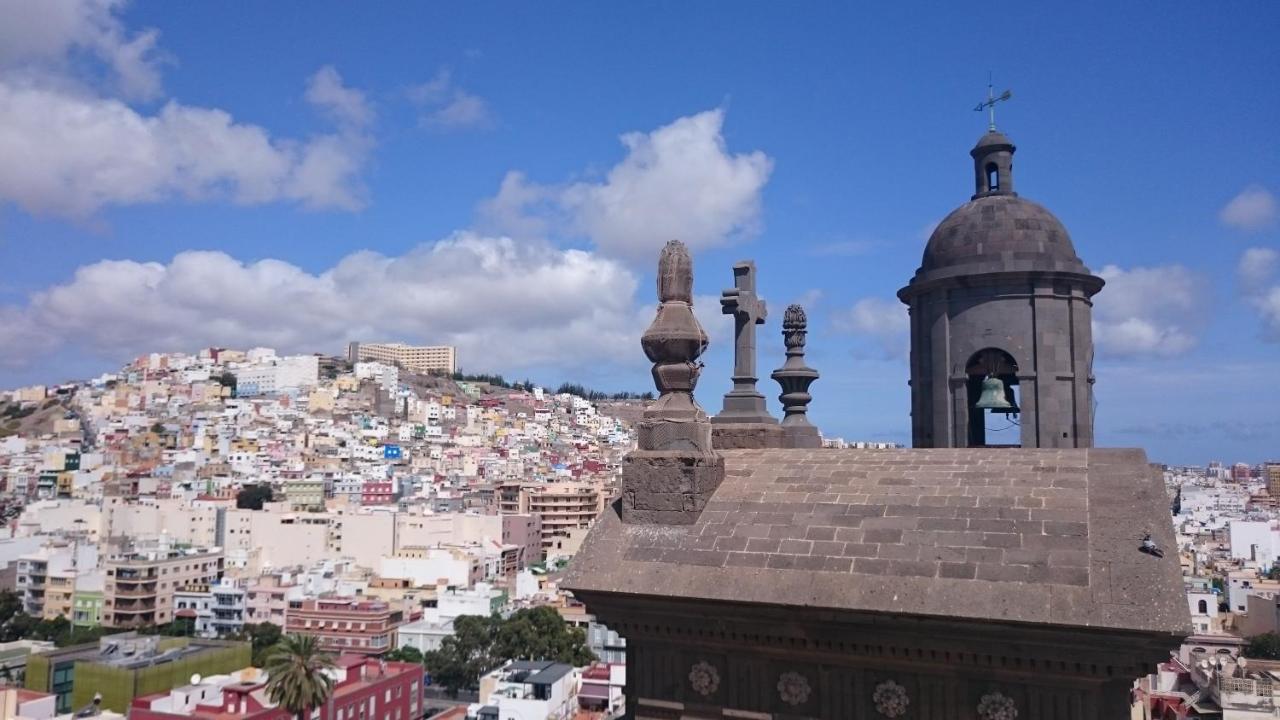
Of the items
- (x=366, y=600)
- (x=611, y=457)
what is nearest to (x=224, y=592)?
(x=366, y=600)

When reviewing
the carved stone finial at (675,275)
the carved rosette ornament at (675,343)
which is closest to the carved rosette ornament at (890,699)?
the carved rosette ornament at (675,343)

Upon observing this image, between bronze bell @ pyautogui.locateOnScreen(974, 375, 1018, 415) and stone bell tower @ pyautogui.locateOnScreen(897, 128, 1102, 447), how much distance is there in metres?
0.09

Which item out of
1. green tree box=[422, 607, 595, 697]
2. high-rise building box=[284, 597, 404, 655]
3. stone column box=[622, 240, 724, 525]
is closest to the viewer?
stone column box=[622, 240, 724, 525]

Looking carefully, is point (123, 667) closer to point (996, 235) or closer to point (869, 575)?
point (996, 235)

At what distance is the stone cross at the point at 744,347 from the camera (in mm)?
10125

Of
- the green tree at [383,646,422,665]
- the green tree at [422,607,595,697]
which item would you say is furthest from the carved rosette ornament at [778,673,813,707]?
the green tree at [383,646,422,665]

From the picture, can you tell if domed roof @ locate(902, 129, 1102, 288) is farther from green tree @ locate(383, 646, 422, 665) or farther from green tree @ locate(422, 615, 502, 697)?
green tree @ locate(383, 646, 422, 665)

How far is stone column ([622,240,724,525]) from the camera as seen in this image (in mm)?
7914

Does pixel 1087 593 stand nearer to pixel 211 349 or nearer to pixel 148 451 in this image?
pixel 148 451

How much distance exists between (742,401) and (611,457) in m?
156

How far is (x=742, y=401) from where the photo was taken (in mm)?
10180

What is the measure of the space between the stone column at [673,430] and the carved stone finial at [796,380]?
2702 millimetres

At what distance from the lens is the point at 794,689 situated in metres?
6.91

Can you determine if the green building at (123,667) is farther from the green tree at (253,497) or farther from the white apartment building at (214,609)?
the green tree at (253,497)
